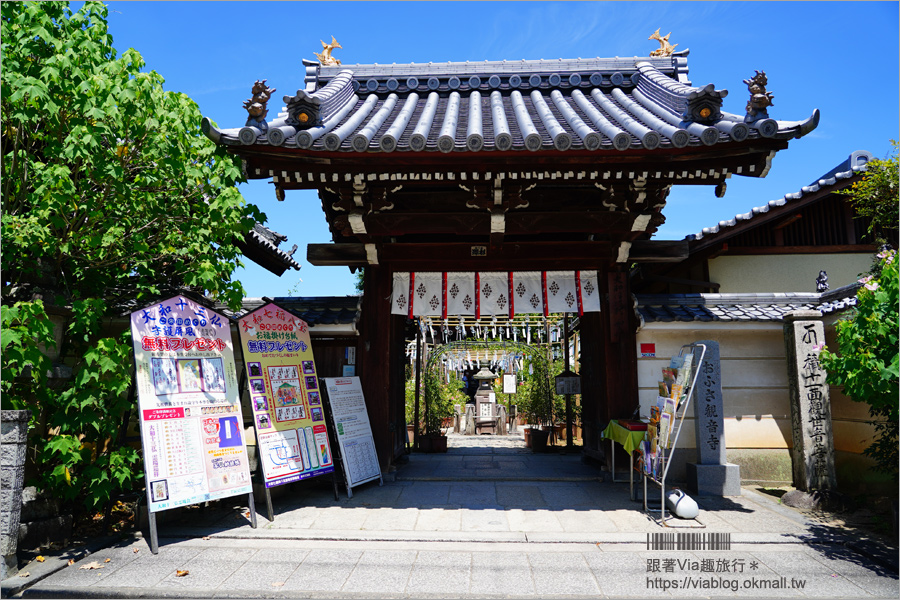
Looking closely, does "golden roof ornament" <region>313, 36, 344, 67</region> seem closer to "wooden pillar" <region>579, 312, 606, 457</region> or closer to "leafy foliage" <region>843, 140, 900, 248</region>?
"wooden pillar" <region>579, 312, 606, 457</region>

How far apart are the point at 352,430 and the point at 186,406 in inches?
110

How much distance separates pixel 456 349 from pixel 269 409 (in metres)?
15.2

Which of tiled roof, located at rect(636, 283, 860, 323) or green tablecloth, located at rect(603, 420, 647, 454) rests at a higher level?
tiled roof, located at rect(636, 283, 860, 323)

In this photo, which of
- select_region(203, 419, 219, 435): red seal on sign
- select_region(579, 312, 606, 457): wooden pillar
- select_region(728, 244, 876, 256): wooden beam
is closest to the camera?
select_region(203, 419, 219, 435): red seal on sign

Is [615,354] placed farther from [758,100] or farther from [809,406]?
[758,100]

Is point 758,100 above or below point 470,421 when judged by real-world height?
above

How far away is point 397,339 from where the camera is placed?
35.7 feet

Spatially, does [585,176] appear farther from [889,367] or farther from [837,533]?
[837,533]

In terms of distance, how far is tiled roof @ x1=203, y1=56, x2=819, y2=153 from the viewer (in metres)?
6.45

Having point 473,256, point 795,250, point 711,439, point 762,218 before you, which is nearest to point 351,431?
point 473,256

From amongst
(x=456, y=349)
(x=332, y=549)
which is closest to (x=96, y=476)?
(x=332, y=549)

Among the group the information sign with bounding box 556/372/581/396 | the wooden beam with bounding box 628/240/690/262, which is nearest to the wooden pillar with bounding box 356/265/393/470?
the wooden beam with bounding box 628/240/690/262

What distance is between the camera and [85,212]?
234 inches

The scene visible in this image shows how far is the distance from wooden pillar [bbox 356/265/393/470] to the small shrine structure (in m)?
0.03
